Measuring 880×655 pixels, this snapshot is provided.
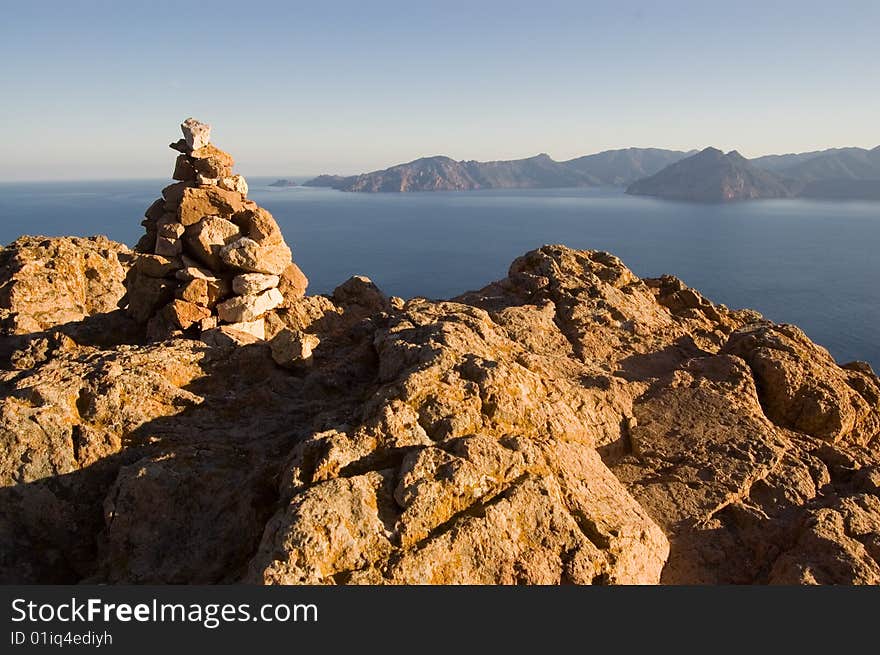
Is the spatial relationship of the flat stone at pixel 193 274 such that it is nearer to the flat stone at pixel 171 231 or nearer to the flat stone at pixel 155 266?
the flat stone at pixel 155 266

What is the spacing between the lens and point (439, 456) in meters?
7.61

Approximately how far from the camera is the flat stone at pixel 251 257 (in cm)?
1670

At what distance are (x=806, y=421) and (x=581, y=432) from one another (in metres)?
6.18

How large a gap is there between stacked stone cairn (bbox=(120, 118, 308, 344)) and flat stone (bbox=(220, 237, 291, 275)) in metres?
0.03

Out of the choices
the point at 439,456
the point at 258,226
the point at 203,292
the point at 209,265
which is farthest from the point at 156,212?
the point at 439,456

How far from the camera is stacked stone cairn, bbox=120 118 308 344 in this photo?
16141 mm

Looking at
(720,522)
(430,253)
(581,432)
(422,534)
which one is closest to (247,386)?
(422,534)

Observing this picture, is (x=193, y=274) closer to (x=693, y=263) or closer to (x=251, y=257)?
(x=251, y=257)

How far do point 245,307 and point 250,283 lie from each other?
2.65 ft

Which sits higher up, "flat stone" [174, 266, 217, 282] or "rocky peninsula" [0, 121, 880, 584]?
"flat stone" [174, 266, 217, 282]

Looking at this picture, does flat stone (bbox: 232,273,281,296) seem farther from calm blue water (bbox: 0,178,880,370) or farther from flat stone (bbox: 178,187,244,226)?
calm blue water (bbox: 0,178,880,370)

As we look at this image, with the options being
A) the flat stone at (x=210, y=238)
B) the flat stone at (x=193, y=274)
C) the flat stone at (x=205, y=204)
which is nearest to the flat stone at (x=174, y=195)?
the flat stone at (x=205, y=204)

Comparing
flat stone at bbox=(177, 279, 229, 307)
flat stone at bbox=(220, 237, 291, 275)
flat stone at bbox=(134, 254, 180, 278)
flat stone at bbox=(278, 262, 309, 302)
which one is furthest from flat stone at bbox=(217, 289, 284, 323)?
flat stone at bbox=(134, 254, 180, 278)

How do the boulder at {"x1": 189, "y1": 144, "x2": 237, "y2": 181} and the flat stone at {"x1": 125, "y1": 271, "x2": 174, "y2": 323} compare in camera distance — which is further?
the boulder at {"x1": 189, "y1": 144, "x2": 237, "y2": 181}
